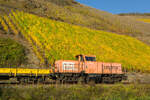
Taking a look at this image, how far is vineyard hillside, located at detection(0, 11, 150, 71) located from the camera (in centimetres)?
2945

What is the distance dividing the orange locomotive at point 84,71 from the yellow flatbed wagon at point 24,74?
120 cm

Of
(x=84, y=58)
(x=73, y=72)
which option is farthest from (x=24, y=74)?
(x=84, y=58)

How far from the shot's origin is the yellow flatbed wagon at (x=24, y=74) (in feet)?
46.2

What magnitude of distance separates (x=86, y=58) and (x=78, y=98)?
29.0ft

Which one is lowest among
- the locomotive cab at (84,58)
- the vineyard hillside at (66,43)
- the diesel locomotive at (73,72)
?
the diesel locomotive at (73,72)

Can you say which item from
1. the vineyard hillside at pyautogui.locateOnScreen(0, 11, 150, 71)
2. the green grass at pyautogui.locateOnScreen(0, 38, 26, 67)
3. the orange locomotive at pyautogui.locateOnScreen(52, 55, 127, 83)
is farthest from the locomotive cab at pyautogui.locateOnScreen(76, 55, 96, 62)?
the green grass at pyautogui.locateOnScreen(0, 38, 26, 67)

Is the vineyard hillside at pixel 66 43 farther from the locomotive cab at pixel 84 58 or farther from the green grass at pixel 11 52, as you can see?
the locomotive cab at pixel 84 58

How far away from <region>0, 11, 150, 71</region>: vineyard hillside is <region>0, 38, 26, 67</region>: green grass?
262cm

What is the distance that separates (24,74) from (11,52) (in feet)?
34.0

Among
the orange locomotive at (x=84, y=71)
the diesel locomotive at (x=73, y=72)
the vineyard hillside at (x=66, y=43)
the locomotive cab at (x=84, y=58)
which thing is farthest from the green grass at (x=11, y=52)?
the locomotive cab at (x=84, y=58)

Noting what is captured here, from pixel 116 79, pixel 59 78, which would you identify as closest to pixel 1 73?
pixel 59 78

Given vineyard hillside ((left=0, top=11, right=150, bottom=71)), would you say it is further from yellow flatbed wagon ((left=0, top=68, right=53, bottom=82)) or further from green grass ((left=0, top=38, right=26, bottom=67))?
yellow flatbed wagon ((left=0, top=68, right=53, bottom=82))

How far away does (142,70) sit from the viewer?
3300 cm

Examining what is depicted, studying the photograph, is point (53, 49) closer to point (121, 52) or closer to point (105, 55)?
point (105, 55)
